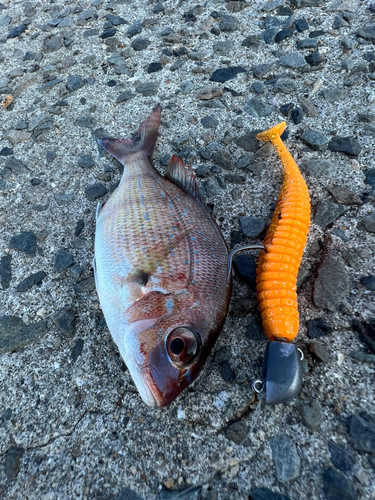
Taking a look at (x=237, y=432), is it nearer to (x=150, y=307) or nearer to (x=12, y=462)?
(x=150, y=307)

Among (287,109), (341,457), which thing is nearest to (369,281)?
(341,457)

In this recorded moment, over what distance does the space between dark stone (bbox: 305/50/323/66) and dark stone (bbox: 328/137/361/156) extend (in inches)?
39.1

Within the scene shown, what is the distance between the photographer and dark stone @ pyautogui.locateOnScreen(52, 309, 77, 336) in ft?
7.69

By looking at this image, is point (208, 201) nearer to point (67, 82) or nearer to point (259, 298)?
point (259, 298)

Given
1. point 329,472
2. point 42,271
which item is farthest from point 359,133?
point 42,271

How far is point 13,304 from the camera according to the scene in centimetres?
250

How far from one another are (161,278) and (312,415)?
107cm

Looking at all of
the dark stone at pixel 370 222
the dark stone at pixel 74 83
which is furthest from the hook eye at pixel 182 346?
the dark stone at pixel 74 83

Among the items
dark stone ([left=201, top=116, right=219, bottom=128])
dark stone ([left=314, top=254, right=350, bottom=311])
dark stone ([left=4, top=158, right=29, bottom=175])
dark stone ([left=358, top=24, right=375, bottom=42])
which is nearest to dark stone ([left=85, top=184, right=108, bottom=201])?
dark stone ([left=4, top=158, right=29, bottom=175])

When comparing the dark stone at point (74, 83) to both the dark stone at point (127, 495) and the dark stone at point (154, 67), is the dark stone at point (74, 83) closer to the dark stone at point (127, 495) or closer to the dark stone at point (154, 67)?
the dark stone at point (154, 67)

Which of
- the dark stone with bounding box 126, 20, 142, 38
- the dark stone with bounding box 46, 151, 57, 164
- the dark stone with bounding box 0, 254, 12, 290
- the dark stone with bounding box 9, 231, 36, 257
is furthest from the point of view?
the dark stone with bounding box 126, 20, 142, 38

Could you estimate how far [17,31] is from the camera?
4.52 metres

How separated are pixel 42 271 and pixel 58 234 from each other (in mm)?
332

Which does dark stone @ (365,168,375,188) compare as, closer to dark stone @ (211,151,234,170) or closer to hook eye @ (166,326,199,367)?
dark stone @ (211,151,234,170)
